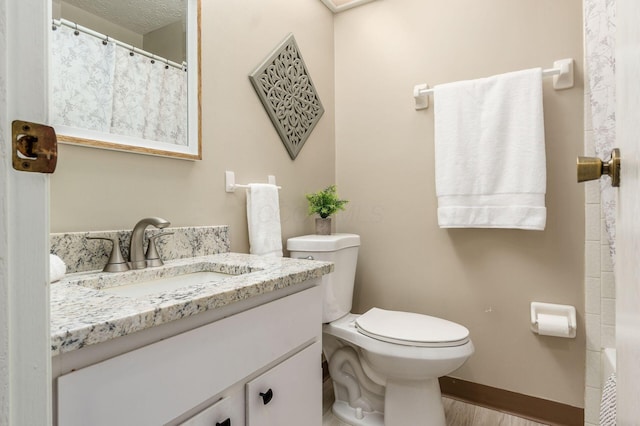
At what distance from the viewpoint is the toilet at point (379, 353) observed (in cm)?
127

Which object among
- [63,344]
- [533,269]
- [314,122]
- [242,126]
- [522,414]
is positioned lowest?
[522,414]

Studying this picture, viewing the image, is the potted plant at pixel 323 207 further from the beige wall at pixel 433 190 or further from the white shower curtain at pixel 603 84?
the white shower curtain at pixel 603 84

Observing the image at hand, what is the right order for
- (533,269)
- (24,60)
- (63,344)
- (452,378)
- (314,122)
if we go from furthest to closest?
(314,122) < (452,378) < (533,269) < (63,344) < (24,60)

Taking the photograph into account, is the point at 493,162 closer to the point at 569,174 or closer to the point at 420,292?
the point at 569,174

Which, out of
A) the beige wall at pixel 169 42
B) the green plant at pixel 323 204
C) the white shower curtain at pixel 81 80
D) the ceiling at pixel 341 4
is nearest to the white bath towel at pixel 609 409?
the green plant at pixel 323 204

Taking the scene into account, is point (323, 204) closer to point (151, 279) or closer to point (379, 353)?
point (379, 353)

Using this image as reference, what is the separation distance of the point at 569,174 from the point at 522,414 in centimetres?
114

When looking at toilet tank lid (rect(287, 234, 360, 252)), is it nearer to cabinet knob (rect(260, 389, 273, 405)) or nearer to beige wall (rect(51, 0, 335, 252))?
beige wall (rect(51, 0, 335, 252))

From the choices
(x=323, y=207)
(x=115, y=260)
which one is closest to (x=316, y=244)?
(x=323, y=207)

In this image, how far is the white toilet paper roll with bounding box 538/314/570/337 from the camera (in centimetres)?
143

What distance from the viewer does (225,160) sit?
1364mm

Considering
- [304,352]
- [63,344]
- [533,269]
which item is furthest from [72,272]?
[533,269]

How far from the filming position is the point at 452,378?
1.72 metres

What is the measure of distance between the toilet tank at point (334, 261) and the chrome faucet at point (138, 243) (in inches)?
27.3
